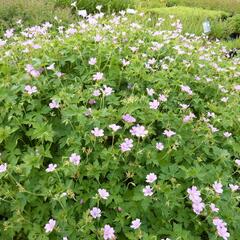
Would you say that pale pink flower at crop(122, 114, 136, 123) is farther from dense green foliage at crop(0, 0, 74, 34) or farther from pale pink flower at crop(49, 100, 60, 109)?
dense green foliage at crop(0, 0, 74, 34)

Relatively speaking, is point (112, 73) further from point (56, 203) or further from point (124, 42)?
point (56, 203)

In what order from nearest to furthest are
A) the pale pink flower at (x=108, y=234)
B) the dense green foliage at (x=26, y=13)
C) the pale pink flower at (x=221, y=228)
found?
the pale pink flower at (x=108, y=234)
the pale pink flower at (x=221, y=228)
the dense green foliage at (x=26, y=13)

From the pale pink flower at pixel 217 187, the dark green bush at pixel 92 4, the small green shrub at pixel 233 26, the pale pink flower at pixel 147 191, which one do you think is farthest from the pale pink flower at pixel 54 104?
the small green shrub at pixel 233 26

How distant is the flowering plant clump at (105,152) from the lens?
2123 millimetres

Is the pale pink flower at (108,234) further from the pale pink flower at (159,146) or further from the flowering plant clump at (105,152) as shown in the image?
the pale pink flower at (159,146)

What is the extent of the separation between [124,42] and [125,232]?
1644 millimetres

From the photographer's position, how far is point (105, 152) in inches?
85.0

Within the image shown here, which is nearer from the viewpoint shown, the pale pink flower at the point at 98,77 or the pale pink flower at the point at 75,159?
the pale pink flower at the point at 75,159

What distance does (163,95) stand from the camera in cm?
260

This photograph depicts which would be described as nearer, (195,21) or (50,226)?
(50,226)

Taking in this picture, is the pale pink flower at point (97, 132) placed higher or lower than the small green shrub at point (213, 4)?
higher

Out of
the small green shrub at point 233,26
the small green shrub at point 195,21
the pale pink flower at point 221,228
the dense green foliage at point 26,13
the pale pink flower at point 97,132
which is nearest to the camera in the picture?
the pale pink flower at point 221,228

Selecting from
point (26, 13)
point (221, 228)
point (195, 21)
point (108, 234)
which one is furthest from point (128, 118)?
point (195, 21)

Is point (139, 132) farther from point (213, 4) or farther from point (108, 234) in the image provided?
point (213, 4)
